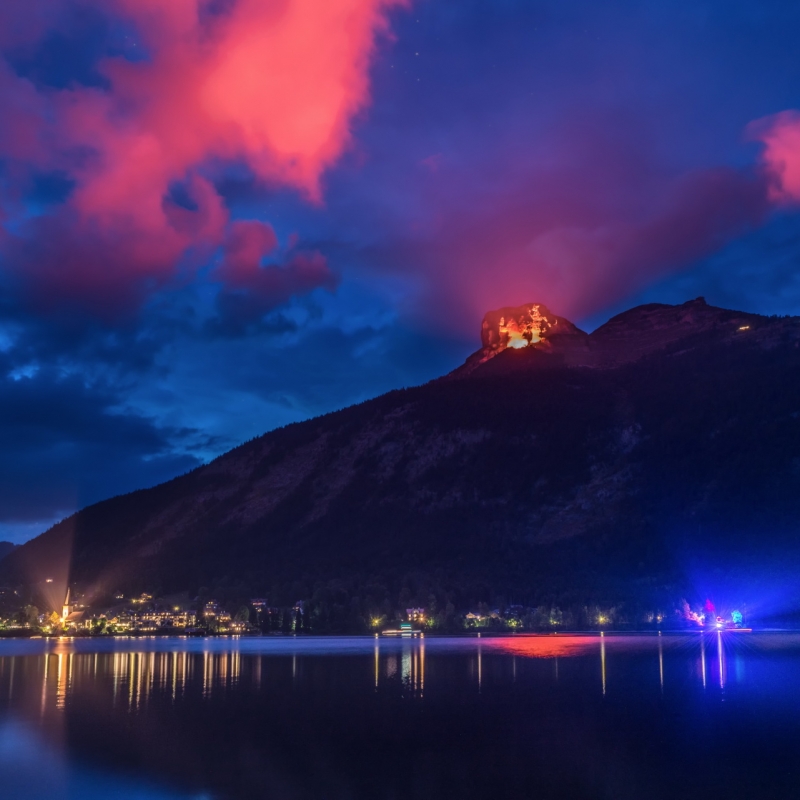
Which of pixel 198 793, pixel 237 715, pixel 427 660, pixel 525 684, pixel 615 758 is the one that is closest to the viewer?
pixel 198 793

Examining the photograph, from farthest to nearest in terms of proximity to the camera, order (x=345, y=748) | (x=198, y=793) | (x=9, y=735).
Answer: (x=9, y=735)
(x=345, y=748)
(x=198, y=793)

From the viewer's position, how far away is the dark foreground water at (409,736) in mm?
35062

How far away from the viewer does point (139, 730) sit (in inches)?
1959

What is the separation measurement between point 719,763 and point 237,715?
1177 inches

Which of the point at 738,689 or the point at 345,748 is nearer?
the point at 345,748

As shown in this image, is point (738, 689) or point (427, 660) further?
point (427, 660)

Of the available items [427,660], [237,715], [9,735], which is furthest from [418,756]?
[427,660]

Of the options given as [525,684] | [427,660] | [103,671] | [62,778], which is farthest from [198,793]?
[427,660]

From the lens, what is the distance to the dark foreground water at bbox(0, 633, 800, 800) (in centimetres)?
3506

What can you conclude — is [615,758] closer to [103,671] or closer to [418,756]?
[418,756]

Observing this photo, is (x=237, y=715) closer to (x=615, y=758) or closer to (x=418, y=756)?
(x=418, y=756)

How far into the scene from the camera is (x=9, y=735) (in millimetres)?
48594

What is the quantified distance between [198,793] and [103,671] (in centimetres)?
7381

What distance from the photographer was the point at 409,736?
46.8m
